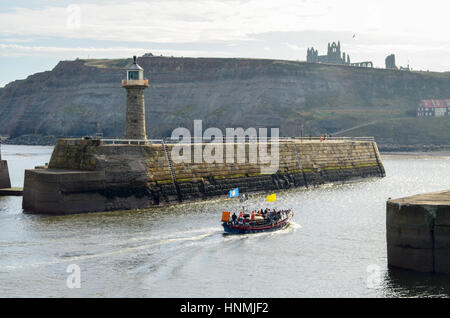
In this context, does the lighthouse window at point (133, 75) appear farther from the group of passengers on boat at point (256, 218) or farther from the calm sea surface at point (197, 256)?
the group of passengers on boat at point (256, 218)

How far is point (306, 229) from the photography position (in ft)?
161

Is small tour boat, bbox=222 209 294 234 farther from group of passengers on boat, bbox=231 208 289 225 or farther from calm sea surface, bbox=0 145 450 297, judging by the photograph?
calm sea surface, bbox=0 145 450 297

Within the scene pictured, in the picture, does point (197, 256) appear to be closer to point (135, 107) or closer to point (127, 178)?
point (127, 178)

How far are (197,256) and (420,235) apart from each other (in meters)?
13.2

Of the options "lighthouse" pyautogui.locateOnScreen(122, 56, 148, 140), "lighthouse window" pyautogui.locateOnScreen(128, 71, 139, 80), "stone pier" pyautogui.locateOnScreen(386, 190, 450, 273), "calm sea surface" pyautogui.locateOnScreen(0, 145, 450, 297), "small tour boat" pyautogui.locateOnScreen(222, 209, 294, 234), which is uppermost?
"lighthouse window" pyautogui.locateOnScreen(128, 71, 139, 80)

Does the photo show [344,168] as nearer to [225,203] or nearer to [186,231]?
[225,203]

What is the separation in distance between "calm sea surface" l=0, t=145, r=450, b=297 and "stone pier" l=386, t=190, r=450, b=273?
65 centimetres

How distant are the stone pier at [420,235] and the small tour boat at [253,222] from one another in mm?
14340

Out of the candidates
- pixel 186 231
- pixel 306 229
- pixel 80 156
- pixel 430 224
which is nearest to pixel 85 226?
pixel 186 231

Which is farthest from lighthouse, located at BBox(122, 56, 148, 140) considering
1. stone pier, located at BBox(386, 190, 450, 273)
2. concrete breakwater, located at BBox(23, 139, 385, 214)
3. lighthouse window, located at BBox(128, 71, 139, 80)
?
stone pier, located at BBox(386, 190, 450, 273)

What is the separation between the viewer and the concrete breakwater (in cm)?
5331

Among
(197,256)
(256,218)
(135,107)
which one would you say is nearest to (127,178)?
(135,107)

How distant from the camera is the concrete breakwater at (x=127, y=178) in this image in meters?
53.3
